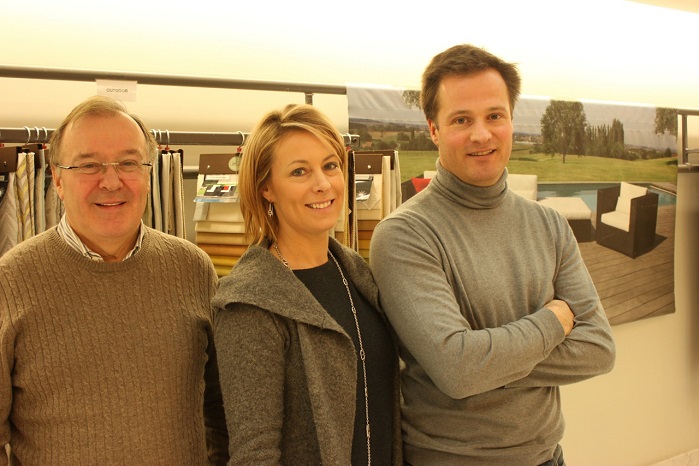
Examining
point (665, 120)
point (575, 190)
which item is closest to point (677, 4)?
point (665, 120)

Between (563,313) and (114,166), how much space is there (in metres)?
1.15

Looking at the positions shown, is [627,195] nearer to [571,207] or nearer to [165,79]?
[571,207]

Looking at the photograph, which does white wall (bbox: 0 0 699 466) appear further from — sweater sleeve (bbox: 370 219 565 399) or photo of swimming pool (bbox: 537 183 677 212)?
sweater sleeve (bbox: 370 219 565 399)

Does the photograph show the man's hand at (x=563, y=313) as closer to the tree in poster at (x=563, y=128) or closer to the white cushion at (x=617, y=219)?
the tree in poster at (x=563, y=128)

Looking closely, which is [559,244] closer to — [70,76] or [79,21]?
[70,76]

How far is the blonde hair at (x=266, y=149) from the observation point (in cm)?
147

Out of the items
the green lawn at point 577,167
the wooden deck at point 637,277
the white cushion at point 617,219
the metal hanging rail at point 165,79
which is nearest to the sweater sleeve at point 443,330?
the metal hanging rail at point 165,79

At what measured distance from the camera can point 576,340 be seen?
160 centimetres

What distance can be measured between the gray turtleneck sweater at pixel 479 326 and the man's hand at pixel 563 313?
0.07 ft

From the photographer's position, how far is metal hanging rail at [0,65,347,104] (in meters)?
2.20

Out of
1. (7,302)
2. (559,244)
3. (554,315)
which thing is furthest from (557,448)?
(7,302)

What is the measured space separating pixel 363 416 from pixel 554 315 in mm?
521

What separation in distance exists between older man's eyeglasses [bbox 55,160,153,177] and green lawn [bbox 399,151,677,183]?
1.79 m

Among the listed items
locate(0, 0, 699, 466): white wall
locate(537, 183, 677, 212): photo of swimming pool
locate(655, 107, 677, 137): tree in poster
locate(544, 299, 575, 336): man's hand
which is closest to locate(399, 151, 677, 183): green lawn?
locate(537, 183, 677, 212): photo of swimming pool
